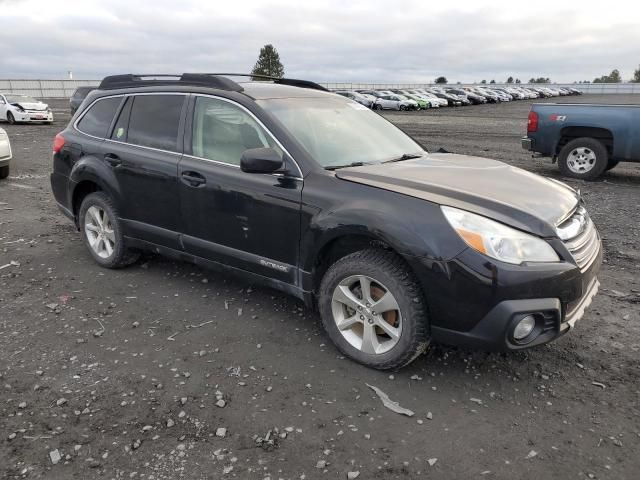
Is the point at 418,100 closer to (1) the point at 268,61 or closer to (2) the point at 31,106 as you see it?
(2) the point at 31,106

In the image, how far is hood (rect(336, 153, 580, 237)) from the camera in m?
3.04

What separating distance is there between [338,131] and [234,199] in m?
0.97

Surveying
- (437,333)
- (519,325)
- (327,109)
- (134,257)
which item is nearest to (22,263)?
(134,257)

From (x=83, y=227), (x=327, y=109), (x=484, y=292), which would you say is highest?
(x=327, y=109)

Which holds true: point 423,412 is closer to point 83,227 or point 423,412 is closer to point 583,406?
point 583,406

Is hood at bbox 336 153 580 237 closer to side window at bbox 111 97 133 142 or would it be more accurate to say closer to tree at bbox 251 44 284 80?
side window at bbox 111 97 133 142

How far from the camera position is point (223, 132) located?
4.08 m

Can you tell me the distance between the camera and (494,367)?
3.45 meters

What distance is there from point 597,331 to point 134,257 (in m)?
4.08

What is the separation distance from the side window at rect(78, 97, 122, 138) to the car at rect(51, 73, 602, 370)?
0.02 meters

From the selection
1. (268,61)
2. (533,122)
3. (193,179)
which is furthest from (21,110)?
(268,61)

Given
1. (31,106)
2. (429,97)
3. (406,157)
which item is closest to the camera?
(406,157)

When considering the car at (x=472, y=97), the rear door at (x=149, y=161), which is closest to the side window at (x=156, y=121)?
the rear door at (x=149, y=161)

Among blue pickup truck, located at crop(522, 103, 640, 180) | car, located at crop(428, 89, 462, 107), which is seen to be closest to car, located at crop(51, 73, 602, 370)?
blue pickup truck, located at crop(522, 103, 640, 180)
